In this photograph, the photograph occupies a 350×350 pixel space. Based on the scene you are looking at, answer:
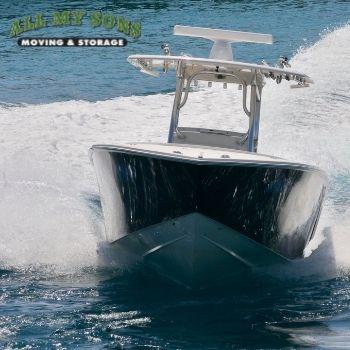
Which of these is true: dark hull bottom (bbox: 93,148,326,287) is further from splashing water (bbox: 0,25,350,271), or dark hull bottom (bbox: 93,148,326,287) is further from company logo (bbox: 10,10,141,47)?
company logo (bbox: 10,10,141,47)

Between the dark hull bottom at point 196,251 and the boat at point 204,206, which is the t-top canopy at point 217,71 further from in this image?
the dark hull bottom at point 196,251

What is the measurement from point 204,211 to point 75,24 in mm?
20223

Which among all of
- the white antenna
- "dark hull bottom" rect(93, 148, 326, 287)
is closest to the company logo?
the white antenna

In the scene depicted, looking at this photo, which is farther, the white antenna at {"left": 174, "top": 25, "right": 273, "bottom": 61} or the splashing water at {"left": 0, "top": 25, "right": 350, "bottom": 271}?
the splashing water at {"left": 0, "top": 25, "right": 350, "bottom": 271}

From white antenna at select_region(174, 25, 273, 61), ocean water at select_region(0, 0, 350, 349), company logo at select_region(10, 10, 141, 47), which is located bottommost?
ocean water at select_region(0, 0, 350, 349)

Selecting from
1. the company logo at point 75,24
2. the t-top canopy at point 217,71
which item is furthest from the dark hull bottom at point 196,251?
the company logo at point 75,24

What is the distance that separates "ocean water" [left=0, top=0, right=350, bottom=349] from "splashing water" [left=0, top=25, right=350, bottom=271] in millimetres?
25

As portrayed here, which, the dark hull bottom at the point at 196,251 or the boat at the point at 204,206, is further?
the dark hull bottom at the point at 196,251

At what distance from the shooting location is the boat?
1000 cm

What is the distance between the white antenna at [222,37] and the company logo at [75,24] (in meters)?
15.5

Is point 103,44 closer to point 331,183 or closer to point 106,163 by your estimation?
point 331,183

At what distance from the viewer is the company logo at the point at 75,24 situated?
27.4m

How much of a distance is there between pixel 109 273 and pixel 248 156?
1915 millimetres

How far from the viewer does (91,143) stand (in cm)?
1698
